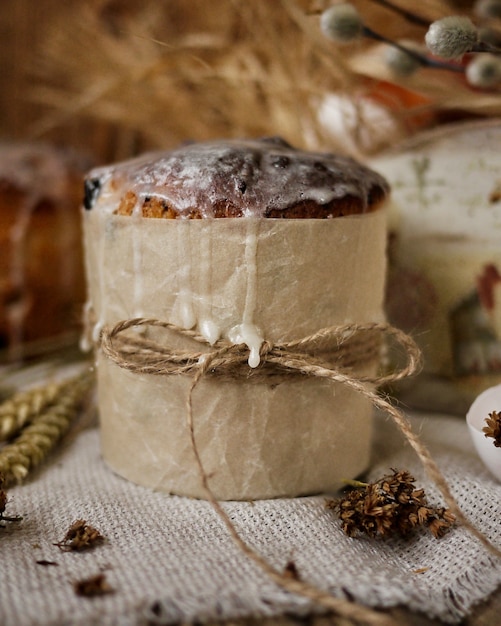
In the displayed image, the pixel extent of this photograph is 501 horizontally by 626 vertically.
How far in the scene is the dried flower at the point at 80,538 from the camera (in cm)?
61

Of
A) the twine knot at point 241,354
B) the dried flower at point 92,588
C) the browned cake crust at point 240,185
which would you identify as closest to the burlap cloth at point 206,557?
the dried flower at point 92,588

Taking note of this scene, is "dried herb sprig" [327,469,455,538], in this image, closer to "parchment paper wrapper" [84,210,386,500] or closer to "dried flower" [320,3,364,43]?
"parchment paper wrapper" [84,210,386,500]

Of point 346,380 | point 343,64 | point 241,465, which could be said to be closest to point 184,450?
point 241,465

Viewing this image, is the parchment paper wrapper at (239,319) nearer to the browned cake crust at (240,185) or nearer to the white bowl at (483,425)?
the browned cake crust at (240,185)

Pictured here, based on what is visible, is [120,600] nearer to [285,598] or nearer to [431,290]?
[285,598]

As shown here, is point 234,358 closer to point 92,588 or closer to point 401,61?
point 92,588

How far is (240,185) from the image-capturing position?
0.65m

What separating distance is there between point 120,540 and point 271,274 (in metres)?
0.29

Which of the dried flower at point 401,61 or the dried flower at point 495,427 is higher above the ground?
the dried flower at point 401,61

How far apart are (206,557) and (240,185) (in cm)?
35

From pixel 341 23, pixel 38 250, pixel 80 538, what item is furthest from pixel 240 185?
pixel 38 250

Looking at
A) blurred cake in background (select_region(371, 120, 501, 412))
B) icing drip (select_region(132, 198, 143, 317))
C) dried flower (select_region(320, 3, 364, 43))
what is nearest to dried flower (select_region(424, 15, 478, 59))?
dried flower (select_region(320, 3, 364, 43))

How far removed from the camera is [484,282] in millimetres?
902

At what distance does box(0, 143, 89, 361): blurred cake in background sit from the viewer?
1158 mm
